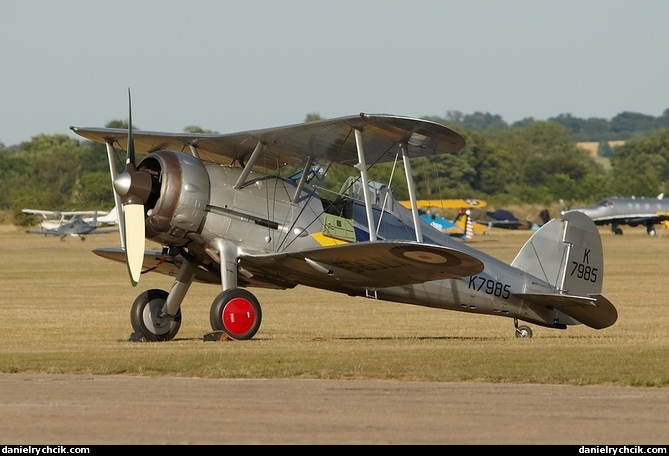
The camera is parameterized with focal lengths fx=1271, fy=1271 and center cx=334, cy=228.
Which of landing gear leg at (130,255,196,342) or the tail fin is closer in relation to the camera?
landing gear leg at (130,255,196,342)

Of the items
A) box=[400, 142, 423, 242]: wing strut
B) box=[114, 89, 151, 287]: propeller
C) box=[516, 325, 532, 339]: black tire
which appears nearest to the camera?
box=[114, 89, 151, 287]: propeller

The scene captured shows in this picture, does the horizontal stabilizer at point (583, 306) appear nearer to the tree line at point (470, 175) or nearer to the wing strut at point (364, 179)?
the wing strut at point (364, 179)

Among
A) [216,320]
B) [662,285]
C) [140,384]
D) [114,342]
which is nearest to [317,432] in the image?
[140,384]

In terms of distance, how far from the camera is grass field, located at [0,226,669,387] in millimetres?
12203

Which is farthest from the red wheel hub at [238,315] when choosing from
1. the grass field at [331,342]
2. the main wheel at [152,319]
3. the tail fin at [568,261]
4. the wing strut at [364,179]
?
the tail fin at [568,261]

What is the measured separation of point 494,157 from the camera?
12325 cm

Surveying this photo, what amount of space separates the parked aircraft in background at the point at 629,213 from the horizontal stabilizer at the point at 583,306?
62.1m

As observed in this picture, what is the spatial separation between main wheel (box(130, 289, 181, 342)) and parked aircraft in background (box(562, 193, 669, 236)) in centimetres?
6466

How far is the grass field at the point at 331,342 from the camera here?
12.2 metres

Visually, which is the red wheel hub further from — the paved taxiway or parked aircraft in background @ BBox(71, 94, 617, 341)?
the paved taxiway

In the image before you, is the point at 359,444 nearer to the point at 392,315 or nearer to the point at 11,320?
the point at 11,320

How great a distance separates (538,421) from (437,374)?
3.04 metres

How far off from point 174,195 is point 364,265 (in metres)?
2.49

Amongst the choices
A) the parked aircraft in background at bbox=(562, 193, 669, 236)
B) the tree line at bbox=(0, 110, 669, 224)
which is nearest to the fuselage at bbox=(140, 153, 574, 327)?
the tree line at bbox=(0, 110, 669, 224)
